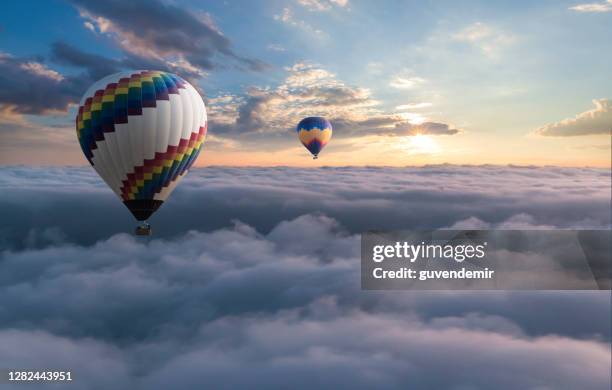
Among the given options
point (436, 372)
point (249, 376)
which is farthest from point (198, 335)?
point (436, 372)

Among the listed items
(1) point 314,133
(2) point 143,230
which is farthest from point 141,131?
(1) point 314,133

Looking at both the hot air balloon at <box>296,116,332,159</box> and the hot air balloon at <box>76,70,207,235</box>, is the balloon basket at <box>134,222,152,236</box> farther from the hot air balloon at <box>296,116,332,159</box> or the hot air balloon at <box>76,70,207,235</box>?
the hot air balloon at <box>296,116,332,159</box>

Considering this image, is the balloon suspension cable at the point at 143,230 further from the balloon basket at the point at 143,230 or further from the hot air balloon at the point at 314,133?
the hot air balloon at the point at 314,133

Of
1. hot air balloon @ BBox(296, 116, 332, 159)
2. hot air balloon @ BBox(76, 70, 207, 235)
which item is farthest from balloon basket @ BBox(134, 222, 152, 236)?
hot air balloon @ BBox(296, 116, 332, 159)

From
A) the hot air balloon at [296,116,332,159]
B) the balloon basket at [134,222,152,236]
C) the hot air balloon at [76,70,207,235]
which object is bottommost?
the balloon basket at [134,222,152,236]

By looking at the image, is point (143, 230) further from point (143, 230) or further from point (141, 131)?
point (141, 131)

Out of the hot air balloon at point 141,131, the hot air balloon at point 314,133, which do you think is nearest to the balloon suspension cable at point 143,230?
the hot air balloon at point 141,131
